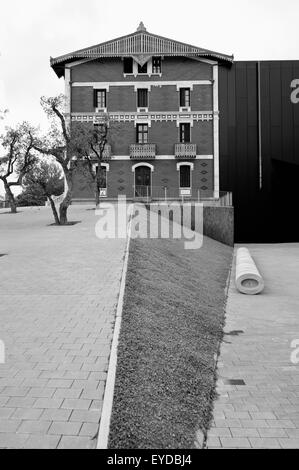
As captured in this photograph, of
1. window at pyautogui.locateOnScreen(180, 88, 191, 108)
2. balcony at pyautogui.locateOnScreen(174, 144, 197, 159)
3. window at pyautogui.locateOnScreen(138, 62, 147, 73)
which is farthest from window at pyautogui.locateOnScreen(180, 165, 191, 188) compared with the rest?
window at pyautogui.locateOnScreen(138, 62, 147, 73)

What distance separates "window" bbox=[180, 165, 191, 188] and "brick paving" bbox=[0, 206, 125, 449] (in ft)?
68.1

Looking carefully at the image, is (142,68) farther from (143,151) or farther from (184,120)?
(143,151)

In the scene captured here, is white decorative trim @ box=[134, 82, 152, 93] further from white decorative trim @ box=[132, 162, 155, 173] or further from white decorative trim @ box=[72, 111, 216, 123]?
white decorative trim @ box=[132, 162, 155, 173]

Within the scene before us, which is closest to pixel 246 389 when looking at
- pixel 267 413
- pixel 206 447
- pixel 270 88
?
pixel 267 413

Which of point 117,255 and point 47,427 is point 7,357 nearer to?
point 47,427

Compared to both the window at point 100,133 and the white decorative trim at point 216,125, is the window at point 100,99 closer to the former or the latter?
the window at point 100,133

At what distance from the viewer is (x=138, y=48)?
3247 centimetres

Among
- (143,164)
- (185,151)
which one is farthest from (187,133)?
(143,164)

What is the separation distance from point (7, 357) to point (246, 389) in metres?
3.63

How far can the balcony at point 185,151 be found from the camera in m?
31.9

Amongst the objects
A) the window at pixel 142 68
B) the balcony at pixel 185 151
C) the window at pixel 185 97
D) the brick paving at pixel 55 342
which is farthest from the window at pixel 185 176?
the brick paving at pixel 55 342

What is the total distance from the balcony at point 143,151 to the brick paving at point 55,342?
67.3 feet

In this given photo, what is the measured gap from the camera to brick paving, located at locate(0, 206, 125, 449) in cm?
410

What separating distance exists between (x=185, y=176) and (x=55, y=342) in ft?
90.3
